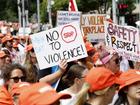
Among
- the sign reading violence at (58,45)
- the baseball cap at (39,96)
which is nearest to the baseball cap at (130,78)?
the baseball cap at (39,96)

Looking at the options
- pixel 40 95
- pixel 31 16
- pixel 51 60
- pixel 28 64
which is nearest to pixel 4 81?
pixel 51 60

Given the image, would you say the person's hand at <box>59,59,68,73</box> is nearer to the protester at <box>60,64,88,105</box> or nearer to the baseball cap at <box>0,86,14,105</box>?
the protester at <box>60,64,88,105</box>

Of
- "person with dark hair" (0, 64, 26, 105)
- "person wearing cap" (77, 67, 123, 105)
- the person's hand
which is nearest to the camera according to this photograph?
"person wearing cap" (77, 67, 123, 105)

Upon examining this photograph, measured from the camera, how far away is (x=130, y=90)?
5566 mm

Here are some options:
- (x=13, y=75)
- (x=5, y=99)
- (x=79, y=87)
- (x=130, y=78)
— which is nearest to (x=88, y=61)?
(x=13, y=75)

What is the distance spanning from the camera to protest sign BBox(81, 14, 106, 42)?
12852mm

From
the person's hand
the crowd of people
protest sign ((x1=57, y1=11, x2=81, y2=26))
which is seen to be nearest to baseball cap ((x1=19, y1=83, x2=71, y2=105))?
the crowd of people

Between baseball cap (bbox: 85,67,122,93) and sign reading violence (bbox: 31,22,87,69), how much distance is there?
2722 mm

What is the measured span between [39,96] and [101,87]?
101 cm

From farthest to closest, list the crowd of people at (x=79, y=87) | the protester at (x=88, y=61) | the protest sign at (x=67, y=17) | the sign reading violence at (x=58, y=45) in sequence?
the protest sign at (x=67, y=17)
the protester at (x=88, y=61)
the sign reading violence at (x=58, y=45)
the crowd of people at (x=79, y=87)

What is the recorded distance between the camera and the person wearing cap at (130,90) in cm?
555

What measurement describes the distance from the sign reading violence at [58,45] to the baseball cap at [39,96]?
3.58 metres

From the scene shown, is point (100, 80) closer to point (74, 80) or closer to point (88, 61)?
point (74, 80)

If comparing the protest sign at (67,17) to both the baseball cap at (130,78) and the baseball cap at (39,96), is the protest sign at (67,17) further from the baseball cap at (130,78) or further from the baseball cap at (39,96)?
the baseball cap at (39,96)
